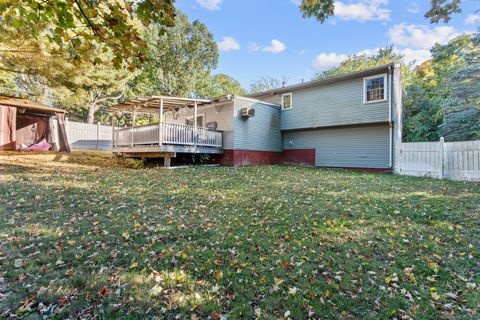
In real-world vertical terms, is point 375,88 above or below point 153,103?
above

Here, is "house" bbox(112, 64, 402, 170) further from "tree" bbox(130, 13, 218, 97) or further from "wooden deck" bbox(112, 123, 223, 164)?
"tree" bbox(130, 13, 218, 97)

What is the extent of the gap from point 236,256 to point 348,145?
11.8 m

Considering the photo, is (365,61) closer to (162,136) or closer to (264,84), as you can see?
(264,84)

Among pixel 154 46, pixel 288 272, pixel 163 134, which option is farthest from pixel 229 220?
pixel 154 46

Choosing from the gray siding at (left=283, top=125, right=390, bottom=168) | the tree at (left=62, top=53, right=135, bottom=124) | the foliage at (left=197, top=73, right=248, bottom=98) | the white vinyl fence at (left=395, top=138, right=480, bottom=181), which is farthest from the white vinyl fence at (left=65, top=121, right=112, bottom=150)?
the white vinyl fence at (left=395, top=138, right=480, bottom=181)

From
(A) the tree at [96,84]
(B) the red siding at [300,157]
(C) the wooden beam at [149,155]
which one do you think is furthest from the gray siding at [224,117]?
(A) the tree at [96,84]

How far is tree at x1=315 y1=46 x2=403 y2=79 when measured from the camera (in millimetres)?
29156

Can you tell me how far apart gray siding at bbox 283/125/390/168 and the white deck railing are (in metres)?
5.06

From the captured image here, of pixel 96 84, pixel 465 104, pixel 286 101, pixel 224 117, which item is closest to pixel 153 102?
pixel 96 84

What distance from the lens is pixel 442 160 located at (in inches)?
384

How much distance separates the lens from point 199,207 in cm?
536

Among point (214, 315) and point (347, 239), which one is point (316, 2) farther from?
point (214, 315)

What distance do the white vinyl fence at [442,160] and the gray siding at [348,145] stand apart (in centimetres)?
110

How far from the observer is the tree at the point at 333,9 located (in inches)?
131
